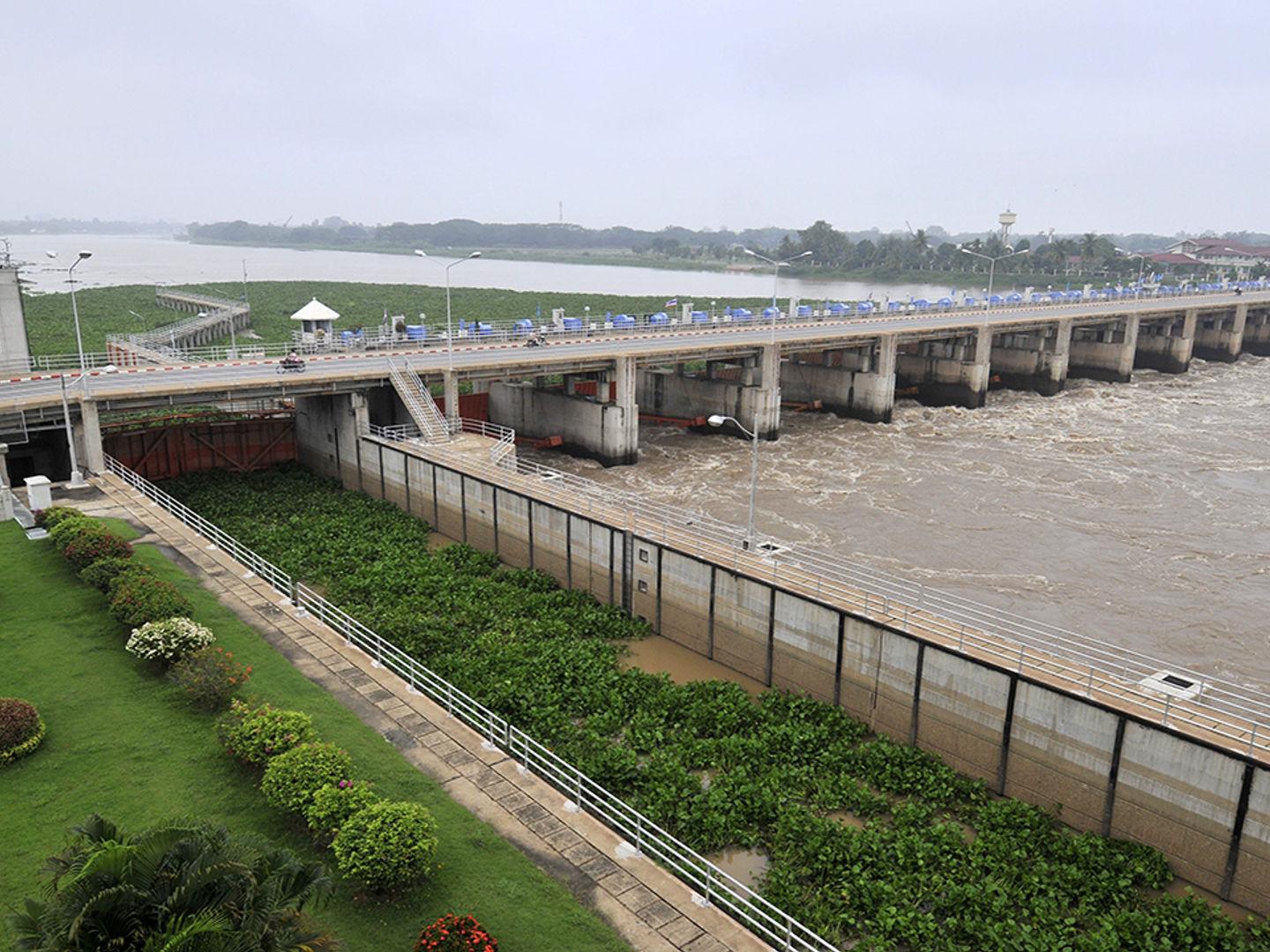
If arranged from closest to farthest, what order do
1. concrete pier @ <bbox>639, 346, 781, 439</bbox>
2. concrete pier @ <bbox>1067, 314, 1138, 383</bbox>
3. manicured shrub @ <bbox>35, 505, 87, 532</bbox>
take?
manicured shrub @ <bbox>35, 505, 87, 532</bbox>
concrete pier @ <bbox>639, 346, 781, 439</bbox>
concrete pier @ <bbox>1067, 314, 1138, 383</bbox>

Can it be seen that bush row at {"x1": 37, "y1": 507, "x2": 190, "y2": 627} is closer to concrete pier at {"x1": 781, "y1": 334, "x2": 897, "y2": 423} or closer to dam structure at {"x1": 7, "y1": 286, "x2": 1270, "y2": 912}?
dam structure at {"x1": 7, "y1": 286, "x2": 1270, "y2": 912}

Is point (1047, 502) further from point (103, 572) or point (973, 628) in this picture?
point (103, 572)

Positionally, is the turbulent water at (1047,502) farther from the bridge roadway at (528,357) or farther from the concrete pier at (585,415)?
the bridge roadway at (528,357)

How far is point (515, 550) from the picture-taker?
3709 centimetres

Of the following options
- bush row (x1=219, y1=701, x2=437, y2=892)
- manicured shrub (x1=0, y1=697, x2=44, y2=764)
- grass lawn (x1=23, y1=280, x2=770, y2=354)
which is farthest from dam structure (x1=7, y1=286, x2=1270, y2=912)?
grass lawn (x1=23, y1=280, x2=770, y2=354)

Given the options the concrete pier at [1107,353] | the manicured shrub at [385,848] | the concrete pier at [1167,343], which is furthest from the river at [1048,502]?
the manicured shrub at [385,848]

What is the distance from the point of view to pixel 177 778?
1795cm

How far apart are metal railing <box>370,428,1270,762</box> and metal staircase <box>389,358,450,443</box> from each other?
3619 millimetres

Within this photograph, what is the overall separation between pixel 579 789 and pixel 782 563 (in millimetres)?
12886

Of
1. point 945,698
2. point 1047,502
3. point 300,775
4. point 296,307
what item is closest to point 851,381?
point 1047,502

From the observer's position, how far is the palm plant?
33.0ft

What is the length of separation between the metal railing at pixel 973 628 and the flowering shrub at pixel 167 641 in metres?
14.1

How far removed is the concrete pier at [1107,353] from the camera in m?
92.6

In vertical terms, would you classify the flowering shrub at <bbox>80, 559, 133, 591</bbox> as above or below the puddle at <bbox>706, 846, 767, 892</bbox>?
above
